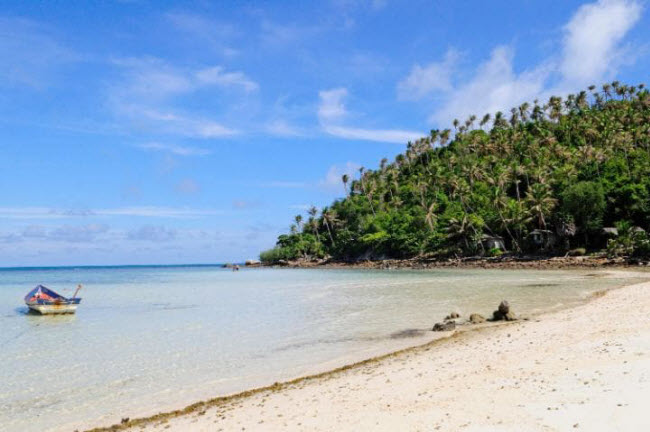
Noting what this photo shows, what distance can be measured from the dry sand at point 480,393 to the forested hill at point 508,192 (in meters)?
51.8

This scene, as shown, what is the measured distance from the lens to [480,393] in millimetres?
9258

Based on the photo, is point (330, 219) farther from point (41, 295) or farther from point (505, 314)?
point (505, 314)

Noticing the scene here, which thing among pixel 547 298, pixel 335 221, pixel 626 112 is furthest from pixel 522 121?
pixel 547 298

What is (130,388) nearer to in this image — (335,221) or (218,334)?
(218,334)

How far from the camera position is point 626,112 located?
10725 cm

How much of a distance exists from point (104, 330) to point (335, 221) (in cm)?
10997

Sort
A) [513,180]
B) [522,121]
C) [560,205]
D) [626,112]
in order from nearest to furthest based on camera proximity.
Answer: [560,205] → [513,180] → [626,112] → [522,121]

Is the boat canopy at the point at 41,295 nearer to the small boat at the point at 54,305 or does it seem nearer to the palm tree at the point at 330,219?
the small boat at the point at 54,305

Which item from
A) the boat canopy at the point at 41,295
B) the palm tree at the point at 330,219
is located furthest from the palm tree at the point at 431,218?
the boat canopy at the point at 41,295

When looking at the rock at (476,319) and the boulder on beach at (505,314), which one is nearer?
the boulder on beach at (505,314)

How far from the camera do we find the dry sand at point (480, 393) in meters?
7.58

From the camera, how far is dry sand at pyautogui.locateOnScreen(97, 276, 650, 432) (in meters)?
7.58

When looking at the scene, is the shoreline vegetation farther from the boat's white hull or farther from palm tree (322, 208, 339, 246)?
the boat's white hull

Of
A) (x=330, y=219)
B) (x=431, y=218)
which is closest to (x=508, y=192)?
(x=431, y=218)
